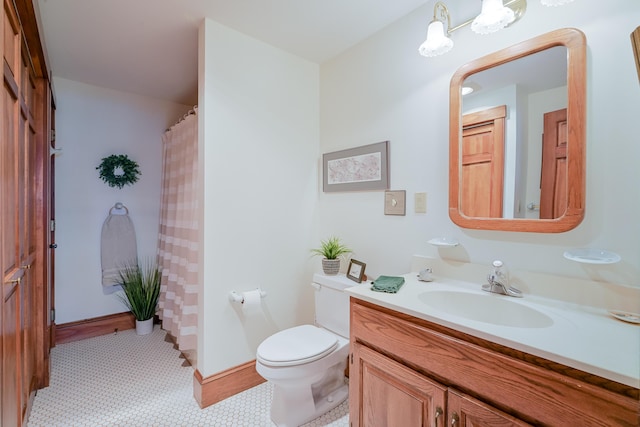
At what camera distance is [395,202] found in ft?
5.57

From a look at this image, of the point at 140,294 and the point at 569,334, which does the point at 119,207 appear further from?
the point at 569,334

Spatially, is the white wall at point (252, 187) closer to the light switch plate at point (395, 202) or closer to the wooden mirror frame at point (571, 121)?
the light switch plate at point (395, 202)

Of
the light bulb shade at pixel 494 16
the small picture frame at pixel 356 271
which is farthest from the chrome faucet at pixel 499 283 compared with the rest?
the light bulb shade at pixel 494 16

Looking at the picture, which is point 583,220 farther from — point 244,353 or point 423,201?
point 244,353

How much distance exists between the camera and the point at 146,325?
260 cm

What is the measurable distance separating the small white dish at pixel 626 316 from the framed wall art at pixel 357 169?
3.62ft

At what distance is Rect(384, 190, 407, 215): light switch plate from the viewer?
5.45 ft

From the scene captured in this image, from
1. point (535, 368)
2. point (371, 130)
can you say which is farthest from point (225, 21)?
point (535, 368)

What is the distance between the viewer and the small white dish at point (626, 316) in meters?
0.91

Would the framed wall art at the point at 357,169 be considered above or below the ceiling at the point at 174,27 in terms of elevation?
below

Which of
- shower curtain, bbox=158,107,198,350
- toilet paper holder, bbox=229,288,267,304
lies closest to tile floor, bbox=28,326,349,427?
shower curtain, bbox=158,107,198,350

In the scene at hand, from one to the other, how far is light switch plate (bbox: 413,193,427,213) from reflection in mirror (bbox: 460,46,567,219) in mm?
200

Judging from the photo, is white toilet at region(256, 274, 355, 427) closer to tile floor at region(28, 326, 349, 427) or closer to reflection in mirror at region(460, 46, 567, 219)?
tile floor at region(28, 326, 349, 427)

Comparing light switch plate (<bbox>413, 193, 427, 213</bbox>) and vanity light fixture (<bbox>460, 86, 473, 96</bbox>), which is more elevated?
vanity light fixture (<bbox>460, 86, 473, 96</bbox>)
